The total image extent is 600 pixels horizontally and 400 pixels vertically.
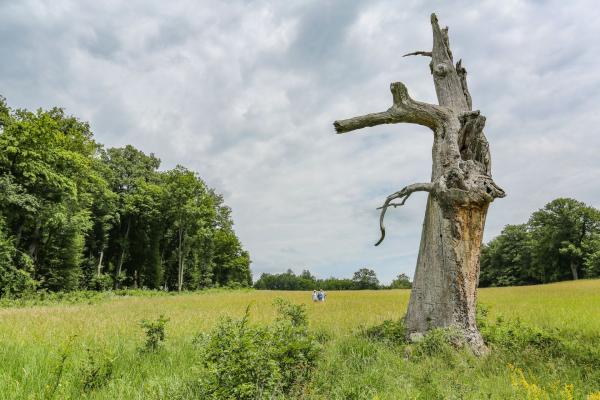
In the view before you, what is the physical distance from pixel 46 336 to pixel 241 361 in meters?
5.82

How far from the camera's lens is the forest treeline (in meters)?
23.5

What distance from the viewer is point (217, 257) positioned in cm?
7181

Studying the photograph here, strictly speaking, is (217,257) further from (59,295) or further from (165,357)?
(165,357)

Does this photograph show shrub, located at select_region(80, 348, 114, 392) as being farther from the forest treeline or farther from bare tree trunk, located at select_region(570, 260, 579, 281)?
bare tree trunk, located at select_region(570, 260, 579, 281)

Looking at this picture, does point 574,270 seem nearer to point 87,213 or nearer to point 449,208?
point 449,208

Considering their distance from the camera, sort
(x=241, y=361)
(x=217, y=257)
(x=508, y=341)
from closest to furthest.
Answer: (x=241, y=361), (x=508, y=341), (x=217, y=257)

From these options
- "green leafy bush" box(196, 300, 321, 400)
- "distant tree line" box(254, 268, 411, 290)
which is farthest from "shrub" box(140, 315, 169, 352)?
"distant tree line" box(254, 268, 411, 290)

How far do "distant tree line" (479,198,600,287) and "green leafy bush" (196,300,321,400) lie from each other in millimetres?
72351

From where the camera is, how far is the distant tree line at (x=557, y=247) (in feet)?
208

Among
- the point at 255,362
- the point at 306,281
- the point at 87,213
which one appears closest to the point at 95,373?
the point at 255,362

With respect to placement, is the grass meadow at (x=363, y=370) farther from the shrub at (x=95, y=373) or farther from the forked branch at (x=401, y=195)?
the forked branch at (x=401, y=195)

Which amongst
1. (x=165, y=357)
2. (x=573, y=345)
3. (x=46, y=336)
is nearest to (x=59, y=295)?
(x=46, y=336)

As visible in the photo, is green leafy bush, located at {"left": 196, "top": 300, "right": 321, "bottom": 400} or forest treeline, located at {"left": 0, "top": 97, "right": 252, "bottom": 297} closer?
green leafy bush, located at {"left": 196, "top": 300, "right": 321, "bottom": 400}

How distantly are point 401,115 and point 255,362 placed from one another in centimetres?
644
